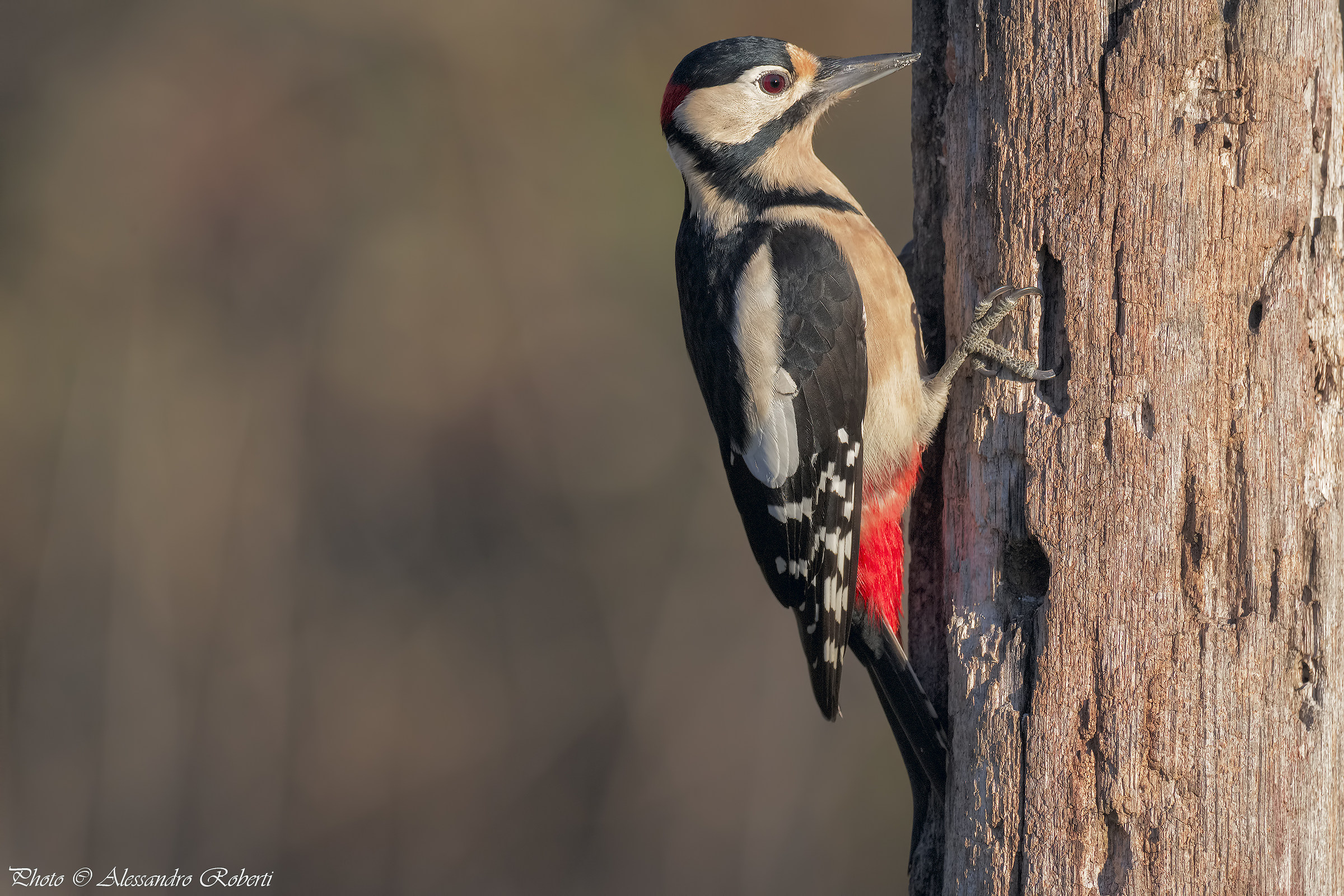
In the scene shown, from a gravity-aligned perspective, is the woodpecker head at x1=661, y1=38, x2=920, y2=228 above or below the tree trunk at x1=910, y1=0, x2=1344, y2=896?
above

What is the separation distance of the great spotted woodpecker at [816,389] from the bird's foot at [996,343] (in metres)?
0.17

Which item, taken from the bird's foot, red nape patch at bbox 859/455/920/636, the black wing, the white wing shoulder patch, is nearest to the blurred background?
red nape patch at bbox 859/455/920/636

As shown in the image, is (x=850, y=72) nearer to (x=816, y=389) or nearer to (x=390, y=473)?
(x=816, y=389)

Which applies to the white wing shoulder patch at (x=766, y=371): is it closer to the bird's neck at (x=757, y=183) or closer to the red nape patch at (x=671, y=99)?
the bird's neck at (x=757, y=183)

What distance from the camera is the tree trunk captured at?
179 cm

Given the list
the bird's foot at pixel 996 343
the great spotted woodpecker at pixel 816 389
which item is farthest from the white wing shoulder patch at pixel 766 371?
the bird's foot at pixel 996 343

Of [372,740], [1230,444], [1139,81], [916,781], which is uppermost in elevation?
[1139,81]

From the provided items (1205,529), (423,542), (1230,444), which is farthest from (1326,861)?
(423,542)

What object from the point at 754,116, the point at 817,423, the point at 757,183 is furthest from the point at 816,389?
the point at 754,116

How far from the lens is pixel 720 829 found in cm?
487

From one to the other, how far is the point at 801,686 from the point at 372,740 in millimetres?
2133

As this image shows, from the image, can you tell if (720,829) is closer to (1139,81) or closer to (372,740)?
(372,740)

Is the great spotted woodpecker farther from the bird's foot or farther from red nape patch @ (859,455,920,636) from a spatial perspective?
the bird's foot

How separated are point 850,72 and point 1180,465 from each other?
142 centimetres
